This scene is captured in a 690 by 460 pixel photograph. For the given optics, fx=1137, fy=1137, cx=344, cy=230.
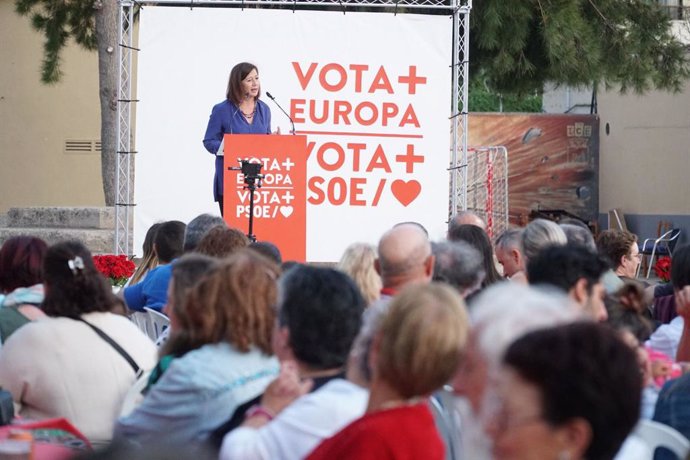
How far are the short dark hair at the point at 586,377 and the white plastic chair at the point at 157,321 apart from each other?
11.9ft

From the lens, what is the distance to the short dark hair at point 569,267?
362 cm

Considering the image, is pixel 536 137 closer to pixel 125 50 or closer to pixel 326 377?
pixel 125 50

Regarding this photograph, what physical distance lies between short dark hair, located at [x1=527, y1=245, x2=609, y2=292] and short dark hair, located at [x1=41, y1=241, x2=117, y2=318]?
1479mm

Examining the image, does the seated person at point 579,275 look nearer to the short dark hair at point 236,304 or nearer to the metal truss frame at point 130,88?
the short dark hair at point 236,304

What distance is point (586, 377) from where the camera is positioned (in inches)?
69.7

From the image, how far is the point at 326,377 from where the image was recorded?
9.39 feet

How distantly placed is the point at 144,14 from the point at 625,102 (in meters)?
15.1

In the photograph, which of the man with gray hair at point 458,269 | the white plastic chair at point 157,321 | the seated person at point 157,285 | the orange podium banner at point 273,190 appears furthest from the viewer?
the orange podium banner at point 273,190

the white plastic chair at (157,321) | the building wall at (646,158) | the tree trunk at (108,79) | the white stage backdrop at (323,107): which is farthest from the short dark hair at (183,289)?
the building wall at (646,158)

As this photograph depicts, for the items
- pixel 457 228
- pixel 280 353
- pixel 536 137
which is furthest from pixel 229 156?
pixel 536 137

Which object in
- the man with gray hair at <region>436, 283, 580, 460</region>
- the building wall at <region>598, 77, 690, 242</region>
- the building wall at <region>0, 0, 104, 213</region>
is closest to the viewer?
the man with gray hair at <region>436, 283, 580, 460</region>

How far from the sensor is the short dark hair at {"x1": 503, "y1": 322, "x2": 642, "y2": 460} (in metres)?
1.77

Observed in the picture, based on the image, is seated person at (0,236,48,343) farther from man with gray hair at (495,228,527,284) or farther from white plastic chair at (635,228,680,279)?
white plastic chair at (635,228,680,279)

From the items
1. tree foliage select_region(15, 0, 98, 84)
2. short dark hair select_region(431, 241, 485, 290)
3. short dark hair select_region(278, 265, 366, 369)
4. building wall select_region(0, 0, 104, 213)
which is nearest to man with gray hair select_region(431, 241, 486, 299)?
short dark hair select_region(431, 241, 485, 290)
